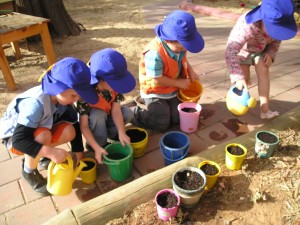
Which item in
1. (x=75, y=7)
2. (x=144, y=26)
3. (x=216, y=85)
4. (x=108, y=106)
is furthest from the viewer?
(x=75, y=7)

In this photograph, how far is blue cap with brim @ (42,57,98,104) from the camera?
5.27 ft

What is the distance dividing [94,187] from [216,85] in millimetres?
1950

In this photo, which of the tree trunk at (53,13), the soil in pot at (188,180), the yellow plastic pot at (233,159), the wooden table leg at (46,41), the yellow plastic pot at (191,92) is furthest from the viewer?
the tree trunk at (53,13)

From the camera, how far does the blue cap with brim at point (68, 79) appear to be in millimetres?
1607

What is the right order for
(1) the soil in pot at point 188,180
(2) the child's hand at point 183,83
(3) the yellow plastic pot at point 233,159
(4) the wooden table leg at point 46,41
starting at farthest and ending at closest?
(4) the wooden table leg at point 46,41 < (2) the child's hand at point 183,83 < (3) the yellow plastic pot at point 233,159 < (1) the soil in pot at point 188,180

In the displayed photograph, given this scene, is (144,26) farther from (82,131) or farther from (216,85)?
(82,131)

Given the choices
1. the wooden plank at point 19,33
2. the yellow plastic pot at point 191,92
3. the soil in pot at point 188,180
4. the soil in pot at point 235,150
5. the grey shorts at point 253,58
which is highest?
the wooden plank at point 19,33

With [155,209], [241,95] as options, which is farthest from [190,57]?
[155,209]

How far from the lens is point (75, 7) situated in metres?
7.68

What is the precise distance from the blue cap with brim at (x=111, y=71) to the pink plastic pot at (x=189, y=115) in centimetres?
69

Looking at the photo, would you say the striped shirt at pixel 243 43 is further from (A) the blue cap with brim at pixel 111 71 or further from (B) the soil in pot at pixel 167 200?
(B) the soil in pot at pixel 167 200

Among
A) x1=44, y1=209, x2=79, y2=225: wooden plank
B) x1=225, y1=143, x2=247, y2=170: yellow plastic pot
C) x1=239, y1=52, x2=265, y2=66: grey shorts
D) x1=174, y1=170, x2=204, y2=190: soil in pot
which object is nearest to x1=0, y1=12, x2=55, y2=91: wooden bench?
x1=44, y1=209, x2=79, y2=225: wooden plank

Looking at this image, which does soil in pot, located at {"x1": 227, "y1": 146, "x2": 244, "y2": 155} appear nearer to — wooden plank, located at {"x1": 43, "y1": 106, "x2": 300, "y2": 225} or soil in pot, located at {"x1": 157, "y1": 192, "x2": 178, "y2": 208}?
wooden plank, located at {"x1": 43, "y1": 106, "x2": 300, "y2": 225}

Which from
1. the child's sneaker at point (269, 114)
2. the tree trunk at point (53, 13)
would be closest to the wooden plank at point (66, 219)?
the child's sneaker at point (269, 114)
